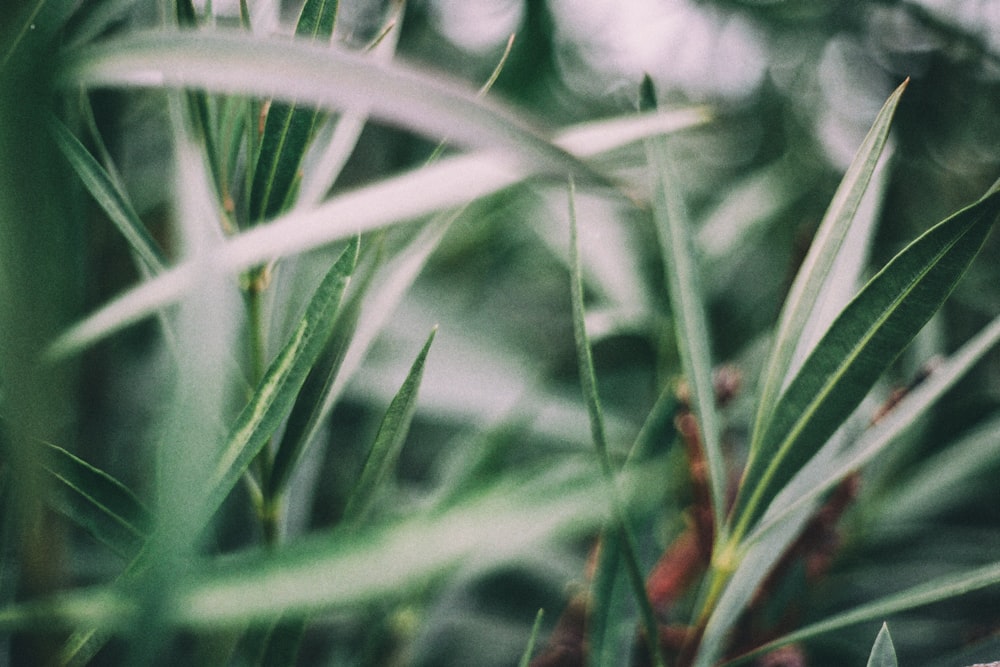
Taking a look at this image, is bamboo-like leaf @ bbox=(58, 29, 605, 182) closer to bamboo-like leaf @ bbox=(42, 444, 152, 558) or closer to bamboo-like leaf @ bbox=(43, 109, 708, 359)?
bamboo-like leaf @ bbox=(43, 109, 708, 359)

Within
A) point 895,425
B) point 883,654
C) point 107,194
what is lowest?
point 883,654

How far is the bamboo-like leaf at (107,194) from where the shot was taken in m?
0.32

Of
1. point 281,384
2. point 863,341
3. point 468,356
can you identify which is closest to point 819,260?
point 863,341

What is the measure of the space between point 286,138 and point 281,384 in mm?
133

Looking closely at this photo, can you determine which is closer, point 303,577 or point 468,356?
point 303,577

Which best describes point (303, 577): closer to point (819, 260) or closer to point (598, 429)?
point (598, 429)

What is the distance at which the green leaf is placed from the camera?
300 millimetres

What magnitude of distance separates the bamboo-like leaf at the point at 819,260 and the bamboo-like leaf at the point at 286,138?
0.26 metres

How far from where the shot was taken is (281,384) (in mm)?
303

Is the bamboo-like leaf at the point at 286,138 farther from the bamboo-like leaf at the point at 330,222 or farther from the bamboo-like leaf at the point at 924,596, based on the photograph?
the bamboo-like leaf at the point at 924,596

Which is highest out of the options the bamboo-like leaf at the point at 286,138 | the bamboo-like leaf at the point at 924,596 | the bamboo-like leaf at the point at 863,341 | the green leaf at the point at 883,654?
the bamboo-like leaf at the point at 286,138

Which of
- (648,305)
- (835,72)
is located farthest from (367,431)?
(835,72)

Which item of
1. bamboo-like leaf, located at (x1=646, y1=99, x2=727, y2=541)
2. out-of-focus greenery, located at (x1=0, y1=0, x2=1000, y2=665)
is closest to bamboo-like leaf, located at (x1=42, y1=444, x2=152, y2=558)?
out-of-focus greenery, located at (x1=0, y1=0, x2=1000, y2=665)

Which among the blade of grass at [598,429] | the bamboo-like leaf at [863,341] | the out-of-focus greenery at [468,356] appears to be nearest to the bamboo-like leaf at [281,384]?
the out-of-focus greenery at [468,356]
